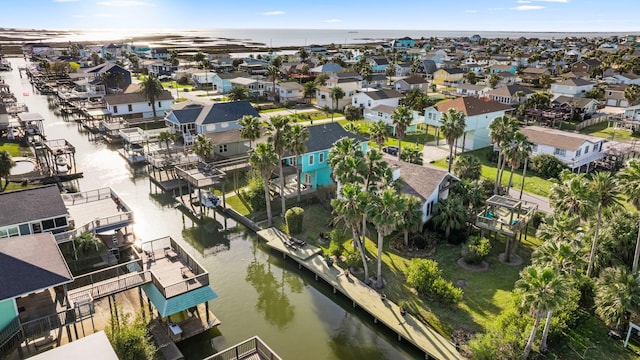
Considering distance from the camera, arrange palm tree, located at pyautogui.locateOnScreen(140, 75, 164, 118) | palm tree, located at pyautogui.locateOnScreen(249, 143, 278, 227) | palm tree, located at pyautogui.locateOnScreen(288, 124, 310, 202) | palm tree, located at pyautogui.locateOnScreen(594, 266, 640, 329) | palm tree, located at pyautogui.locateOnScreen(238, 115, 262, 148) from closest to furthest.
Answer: palm tree, located at pyautogui.locateOnScreen(594, 266, 640, 329) → palm tree, located at pyautogui.locateOnScreen(249, 143, 278, 227) → palm tree, located at pyautogui.locateOnScreen(288, 124, 310, 202) → palm tree, located at pyautogui.locateOnScreen(238, 115, 262, 148) → palm tree, located at pyautogui.locateOnScreen(140, 75, 164, 118)

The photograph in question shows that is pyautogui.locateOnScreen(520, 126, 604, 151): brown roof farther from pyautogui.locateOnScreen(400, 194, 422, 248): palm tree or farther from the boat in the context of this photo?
the boat

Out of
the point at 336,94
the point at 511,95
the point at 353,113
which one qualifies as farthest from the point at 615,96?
the point at 336,94

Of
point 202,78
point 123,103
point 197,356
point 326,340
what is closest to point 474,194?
point 326,340

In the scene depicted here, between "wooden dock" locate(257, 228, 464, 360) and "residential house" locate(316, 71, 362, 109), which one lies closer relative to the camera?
"wooden dock" locate(257, 228, 464, 360)

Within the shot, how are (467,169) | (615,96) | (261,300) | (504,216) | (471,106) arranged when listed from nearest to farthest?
(261,300), (504,216), (467,169), (471,106), (615,96)

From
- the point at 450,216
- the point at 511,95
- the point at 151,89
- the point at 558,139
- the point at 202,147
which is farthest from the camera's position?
the point at 511,95

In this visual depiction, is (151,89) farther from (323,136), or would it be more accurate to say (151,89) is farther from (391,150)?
(391,150)

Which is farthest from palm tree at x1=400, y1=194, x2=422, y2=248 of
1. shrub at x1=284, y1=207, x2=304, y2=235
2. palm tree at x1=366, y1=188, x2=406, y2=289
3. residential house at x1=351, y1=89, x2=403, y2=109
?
residential house at x1=351, y1=89, x2=403, y2=109

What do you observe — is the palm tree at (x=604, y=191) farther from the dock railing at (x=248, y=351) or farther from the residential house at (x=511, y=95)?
the residential house at (x=511, y=95)
